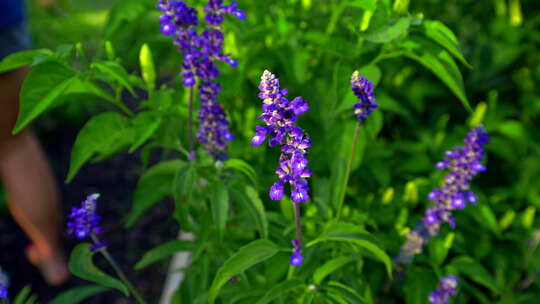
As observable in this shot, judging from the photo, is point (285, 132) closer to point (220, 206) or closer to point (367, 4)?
point (220, 206)

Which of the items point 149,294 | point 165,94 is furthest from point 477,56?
point 149,294

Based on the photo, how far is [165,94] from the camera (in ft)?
5.01

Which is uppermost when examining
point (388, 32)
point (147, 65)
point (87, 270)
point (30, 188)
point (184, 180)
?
point (388, 32)

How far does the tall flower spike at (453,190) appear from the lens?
1443mm

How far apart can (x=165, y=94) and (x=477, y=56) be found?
1.98m

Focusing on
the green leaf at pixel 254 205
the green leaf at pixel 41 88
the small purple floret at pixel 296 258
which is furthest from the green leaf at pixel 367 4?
the green leaf at pixel 41 88

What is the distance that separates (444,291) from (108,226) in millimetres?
2550

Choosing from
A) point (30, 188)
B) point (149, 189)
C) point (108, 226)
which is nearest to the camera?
point (149, 189)

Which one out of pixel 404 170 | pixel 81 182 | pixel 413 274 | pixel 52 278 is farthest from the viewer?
pixel 81 182

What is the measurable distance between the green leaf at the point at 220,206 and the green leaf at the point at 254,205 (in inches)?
1.8

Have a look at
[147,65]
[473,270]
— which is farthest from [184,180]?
[473,270]

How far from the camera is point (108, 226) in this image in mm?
3355

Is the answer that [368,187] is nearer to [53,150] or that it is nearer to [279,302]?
[279,302]

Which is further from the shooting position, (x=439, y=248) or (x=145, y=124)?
(x=439, y=248)
